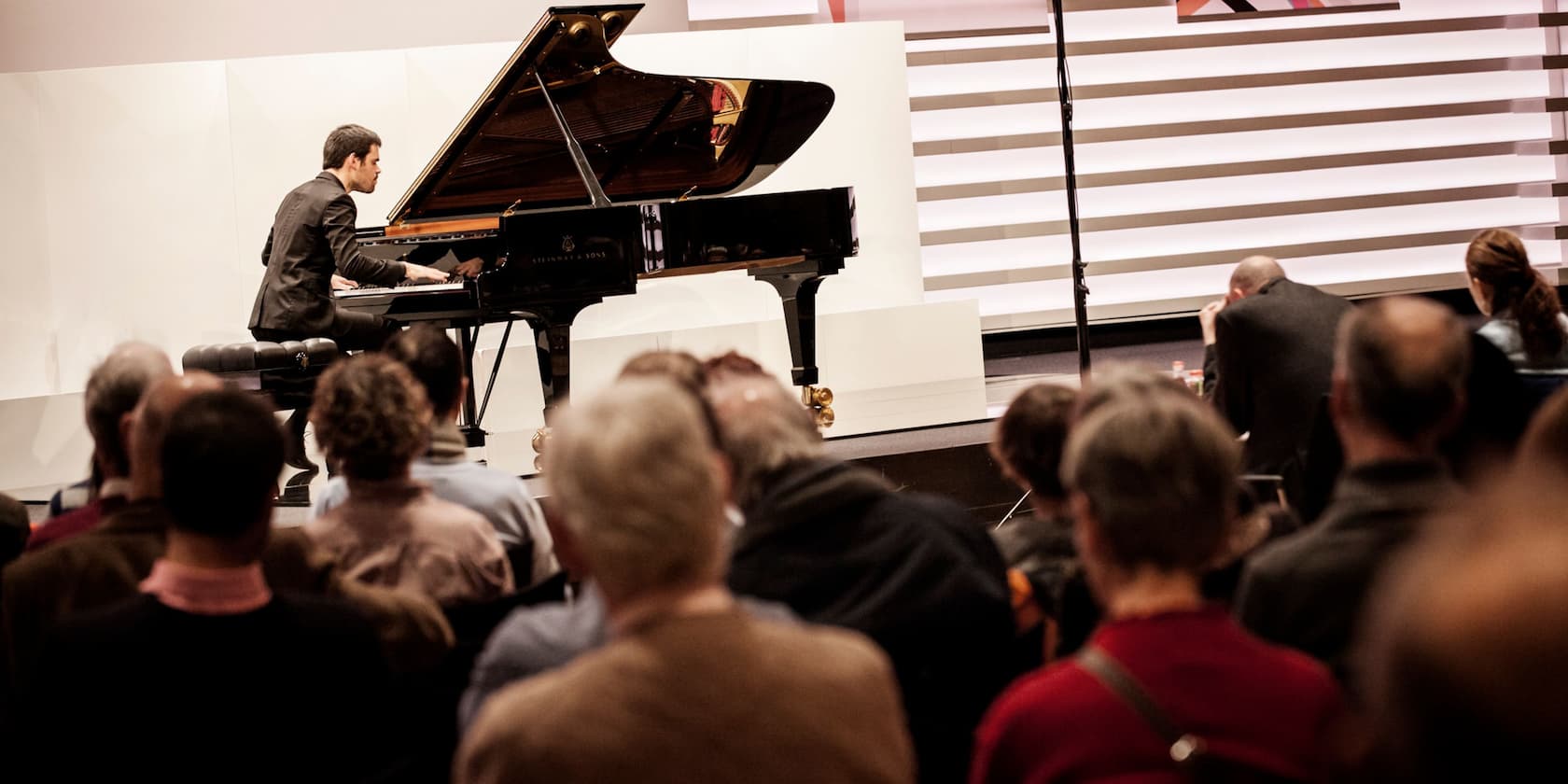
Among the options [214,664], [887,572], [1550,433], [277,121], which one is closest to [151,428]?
[214,664]

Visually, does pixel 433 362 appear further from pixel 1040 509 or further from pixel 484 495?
pixel 1040 509

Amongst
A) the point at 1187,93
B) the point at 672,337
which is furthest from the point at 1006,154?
the point at 672,337

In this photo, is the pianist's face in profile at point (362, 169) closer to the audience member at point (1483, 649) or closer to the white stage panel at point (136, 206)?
the white stage panel at point (136, 206)

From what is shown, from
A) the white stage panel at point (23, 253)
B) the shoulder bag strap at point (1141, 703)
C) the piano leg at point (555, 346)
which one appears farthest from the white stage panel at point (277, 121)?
the shoulder bag strap at point (1141, 703)

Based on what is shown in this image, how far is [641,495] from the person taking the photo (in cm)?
129

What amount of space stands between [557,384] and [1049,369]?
4.24 m

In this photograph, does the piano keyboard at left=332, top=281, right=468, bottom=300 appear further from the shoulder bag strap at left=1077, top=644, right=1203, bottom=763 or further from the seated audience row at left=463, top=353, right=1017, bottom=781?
the shoulder bag strap at left=1077, top=644, right=1203, bottom=763

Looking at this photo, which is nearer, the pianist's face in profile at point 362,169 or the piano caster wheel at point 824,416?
the pianist's face in profile at point 362,169

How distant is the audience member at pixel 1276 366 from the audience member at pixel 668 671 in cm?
297

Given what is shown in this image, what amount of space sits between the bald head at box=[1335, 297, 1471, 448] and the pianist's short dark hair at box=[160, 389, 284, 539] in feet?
4.55

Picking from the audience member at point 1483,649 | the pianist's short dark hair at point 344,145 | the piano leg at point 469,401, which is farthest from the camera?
the pianist's short dark hair at point 344,145

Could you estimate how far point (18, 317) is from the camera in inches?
292

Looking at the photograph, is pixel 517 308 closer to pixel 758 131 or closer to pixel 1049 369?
pixel 758 131

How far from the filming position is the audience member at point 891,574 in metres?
1.91
